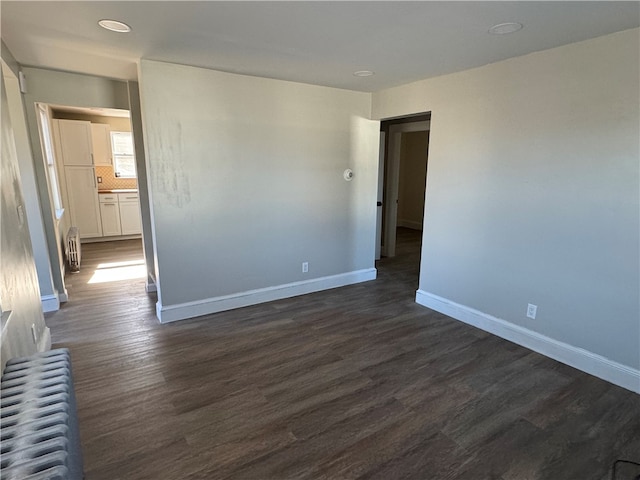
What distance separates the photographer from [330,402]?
7.64 feet

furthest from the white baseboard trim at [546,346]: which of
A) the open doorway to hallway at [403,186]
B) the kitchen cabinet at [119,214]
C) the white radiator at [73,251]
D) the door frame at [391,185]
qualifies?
the kitchen cabinet at [119,214]

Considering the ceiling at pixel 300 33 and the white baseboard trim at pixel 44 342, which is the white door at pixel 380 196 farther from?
the white baseboard trim at pixel 44 342

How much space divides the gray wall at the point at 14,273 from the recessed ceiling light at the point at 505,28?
125 inches

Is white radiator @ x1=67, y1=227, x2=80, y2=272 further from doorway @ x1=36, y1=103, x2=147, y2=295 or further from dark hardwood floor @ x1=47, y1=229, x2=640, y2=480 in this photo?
dark hardwood floor @ x1=47, y1=229, x2=640, y2=480

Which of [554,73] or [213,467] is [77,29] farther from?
[554,73]

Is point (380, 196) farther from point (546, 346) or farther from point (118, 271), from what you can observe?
point (118, 271)

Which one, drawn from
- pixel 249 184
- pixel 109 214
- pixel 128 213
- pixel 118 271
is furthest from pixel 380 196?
pixel 109 214

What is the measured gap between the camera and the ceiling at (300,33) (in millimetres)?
1963

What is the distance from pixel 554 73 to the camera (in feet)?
8.70

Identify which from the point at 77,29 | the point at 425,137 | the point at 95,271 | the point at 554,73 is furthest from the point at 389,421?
the point at 425,137

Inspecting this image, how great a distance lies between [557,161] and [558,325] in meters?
1.33

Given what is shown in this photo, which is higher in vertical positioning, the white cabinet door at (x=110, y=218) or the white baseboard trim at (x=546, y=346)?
the white cabinet door at (x=110, y=218)

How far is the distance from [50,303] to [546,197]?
4.90 meters

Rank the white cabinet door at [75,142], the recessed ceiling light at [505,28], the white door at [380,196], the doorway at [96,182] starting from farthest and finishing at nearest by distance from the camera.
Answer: the white cabinet door at [75,142]
the doorway at [96,182]
the white door at [380,196]
the recessed ceiling light at [505,28]
